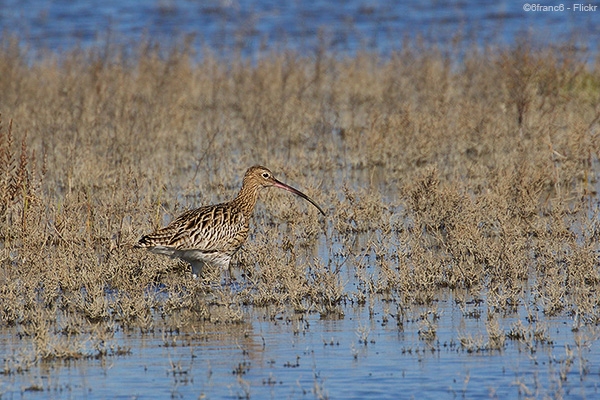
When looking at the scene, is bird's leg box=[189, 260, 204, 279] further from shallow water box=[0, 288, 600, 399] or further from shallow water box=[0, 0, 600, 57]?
shallow water box=[0, 0, 600, 57]

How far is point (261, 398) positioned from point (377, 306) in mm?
2313

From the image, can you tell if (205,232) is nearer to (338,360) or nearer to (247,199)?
(247,199)

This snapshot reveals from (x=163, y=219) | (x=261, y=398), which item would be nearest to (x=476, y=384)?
(x=261, y=398)

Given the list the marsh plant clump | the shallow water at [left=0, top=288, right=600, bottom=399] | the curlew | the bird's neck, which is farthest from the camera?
the bird's neck

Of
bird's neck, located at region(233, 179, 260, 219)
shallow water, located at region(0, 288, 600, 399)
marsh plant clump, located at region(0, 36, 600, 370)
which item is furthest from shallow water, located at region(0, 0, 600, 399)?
bird's neck, located at region(233, 179, 260, 219)

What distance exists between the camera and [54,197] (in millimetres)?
12258

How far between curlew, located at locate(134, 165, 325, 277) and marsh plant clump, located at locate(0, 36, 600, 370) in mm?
204

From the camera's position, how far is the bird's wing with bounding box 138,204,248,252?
30.2 feet

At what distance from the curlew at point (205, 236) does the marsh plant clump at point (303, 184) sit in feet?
0.67

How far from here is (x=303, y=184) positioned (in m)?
12.2

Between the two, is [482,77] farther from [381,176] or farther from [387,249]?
[387,249]

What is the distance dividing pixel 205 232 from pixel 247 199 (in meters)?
0.87

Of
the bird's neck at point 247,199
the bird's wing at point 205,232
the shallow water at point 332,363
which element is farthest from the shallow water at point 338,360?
the bird's neck at point 247,199

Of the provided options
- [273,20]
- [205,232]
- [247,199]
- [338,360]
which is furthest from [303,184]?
[273,20]
